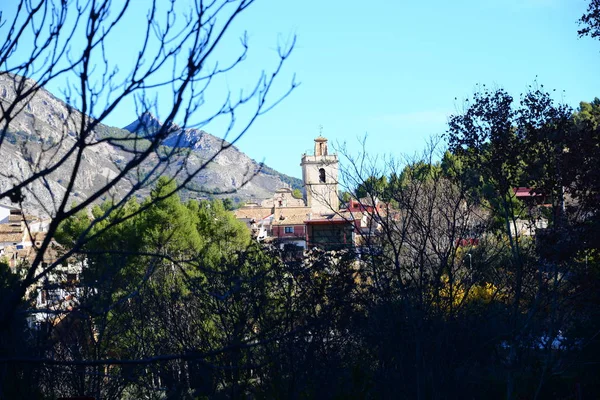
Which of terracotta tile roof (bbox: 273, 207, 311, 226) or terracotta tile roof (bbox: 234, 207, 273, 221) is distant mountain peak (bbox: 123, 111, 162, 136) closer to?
terracotta tile roof (bbox: 273, 207, 311, 226)

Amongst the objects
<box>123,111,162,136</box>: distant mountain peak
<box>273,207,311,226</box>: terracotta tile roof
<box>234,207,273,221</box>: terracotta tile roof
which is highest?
<box>234,207,273,221</box>: terracotta tile roof

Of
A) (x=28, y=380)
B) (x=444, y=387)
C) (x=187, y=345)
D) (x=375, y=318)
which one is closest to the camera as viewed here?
(x=28, y=380)

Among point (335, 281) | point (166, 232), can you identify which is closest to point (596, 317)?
point (335, 281)

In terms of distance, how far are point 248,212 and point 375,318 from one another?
61401 millimetres

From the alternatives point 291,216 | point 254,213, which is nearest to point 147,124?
point 291,216

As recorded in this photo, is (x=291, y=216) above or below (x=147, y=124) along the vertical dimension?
above

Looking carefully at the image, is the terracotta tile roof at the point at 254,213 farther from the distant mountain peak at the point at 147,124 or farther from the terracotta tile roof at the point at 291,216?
the distant mountain peak at the point at 147,124

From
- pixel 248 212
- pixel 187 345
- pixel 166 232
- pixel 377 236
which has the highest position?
pixel 248 212

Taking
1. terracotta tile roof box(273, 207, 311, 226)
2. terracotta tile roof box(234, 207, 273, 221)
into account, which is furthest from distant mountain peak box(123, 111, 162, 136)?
terracotta tile roof box(234, 207, 273, 221)

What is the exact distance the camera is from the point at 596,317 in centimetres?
1078

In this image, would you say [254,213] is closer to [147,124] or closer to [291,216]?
[291,216]

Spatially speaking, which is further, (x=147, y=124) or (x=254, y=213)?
Result: (x=254, y=213)

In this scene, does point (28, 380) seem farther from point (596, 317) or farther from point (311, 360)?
point (596, 317)

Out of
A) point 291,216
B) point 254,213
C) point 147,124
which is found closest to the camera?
point 147,124
